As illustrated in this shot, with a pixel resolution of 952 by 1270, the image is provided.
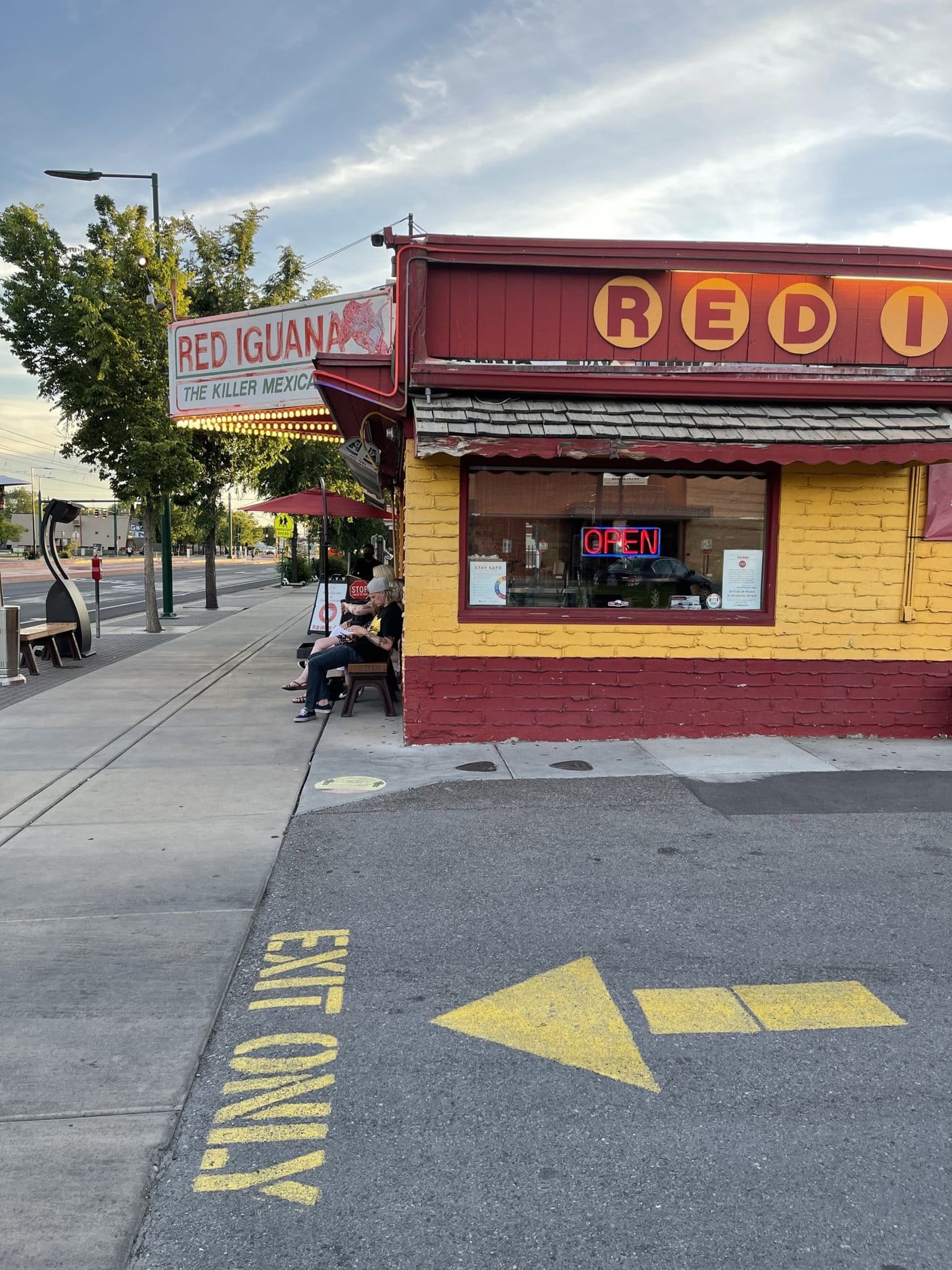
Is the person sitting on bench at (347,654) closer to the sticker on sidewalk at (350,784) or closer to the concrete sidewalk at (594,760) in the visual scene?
the concrete sidewalk at (594,760)

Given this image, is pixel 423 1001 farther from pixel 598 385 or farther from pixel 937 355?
pixel 937 355

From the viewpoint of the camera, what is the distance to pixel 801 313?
8.29 meters

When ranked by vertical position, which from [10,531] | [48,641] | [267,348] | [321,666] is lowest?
[48,641]

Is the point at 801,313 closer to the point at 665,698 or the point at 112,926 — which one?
the point at 665,698

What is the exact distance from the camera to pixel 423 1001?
147 inches

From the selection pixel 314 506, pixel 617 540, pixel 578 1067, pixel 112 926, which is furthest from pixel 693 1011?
pixel 314 506

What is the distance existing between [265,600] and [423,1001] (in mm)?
25085

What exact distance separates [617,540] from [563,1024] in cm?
534

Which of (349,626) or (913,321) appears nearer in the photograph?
(913,321)

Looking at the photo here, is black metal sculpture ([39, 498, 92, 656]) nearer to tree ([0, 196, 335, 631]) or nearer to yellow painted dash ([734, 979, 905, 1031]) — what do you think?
tree ([0, 196, 335, 631])

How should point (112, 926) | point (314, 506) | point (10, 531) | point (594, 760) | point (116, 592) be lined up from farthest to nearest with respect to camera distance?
point (10, 531), point (116, 592), point (314, 506), point (594, 760), point (112, 926)

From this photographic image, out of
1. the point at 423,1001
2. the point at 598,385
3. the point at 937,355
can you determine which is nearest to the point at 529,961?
the point at 423,1001

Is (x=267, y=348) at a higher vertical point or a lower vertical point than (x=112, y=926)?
higher

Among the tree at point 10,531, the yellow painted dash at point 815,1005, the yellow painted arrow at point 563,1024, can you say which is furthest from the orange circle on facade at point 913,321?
the tree at point 10,531
